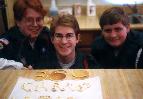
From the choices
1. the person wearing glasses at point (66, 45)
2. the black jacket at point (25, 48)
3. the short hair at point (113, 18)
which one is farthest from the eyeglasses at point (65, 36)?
the short hair at point (113, 18)

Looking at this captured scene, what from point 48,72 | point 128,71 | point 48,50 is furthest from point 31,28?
point 128,71

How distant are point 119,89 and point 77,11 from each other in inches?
77.8

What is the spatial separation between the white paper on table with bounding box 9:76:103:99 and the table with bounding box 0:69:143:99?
0.09 feet

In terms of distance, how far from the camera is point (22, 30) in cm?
186

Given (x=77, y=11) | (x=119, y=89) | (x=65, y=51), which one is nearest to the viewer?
(x=119, y=89)

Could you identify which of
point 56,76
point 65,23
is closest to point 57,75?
point 56,76

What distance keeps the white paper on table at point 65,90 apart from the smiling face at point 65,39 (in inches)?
13.0

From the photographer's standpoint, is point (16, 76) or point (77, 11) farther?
point (77, 11)

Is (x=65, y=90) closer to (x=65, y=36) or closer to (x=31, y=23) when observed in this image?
(x=65, y=36)

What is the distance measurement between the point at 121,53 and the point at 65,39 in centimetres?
45

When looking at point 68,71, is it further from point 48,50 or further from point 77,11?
point 77,11

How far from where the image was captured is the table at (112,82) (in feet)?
3.58

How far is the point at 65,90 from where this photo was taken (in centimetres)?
114

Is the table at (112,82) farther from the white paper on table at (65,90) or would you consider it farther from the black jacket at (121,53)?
the black jacket at (121,53)
